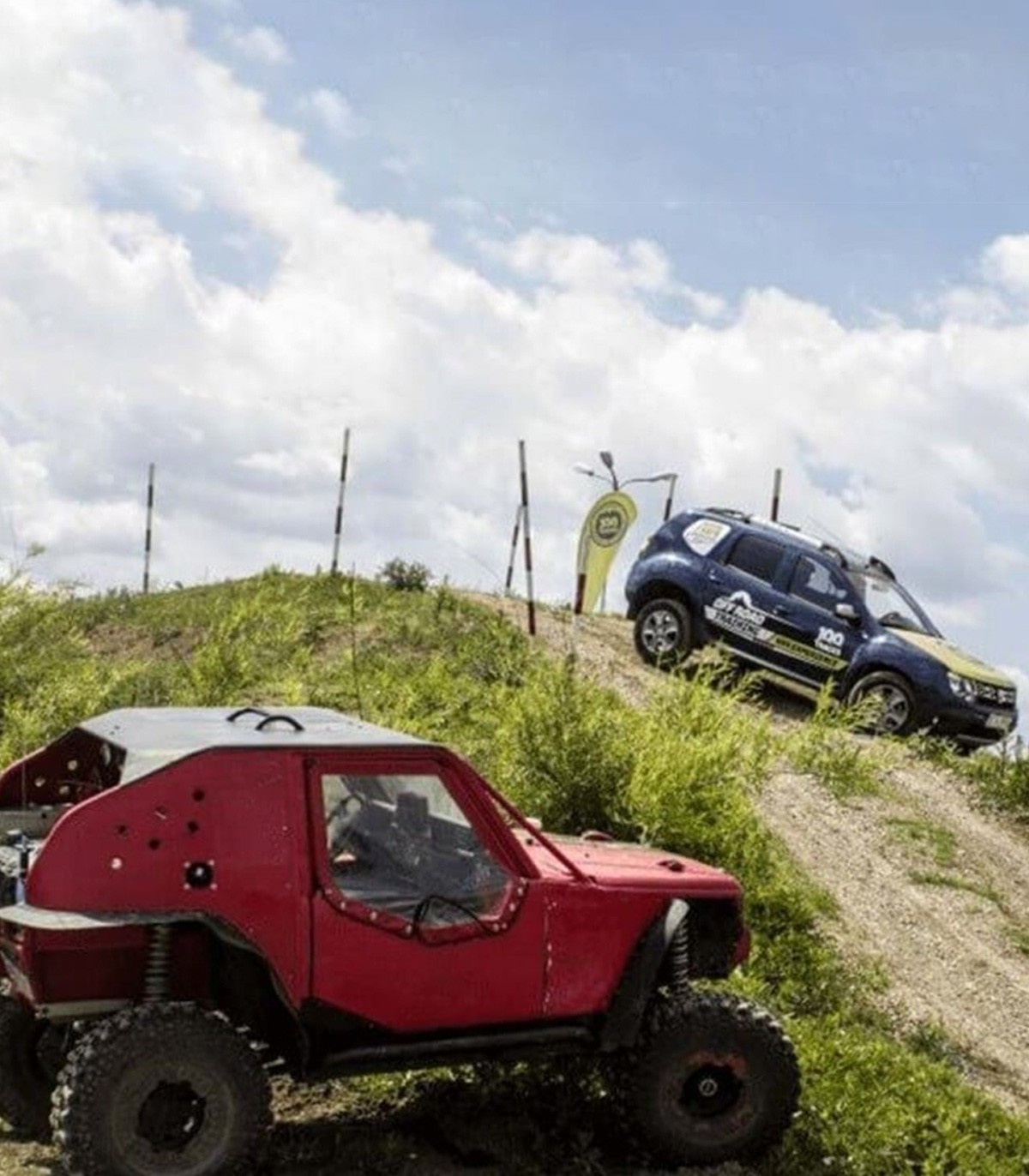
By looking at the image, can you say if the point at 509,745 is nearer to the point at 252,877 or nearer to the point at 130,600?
the point at 252,877

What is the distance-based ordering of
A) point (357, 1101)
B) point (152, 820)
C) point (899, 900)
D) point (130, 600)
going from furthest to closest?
point (130, 600)
point (899, 900)
point (357, 1101)
point (152, 820)

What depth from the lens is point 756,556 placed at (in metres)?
20.5

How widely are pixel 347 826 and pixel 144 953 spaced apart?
966 millimetres

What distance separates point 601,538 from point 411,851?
36.2 feet

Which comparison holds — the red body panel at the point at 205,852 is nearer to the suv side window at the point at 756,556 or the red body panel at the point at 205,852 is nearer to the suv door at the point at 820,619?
the suv door at the point at 820,619

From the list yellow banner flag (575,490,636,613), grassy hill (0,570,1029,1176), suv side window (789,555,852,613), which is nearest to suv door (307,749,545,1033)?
grassy hill (0,570,1029,1176)

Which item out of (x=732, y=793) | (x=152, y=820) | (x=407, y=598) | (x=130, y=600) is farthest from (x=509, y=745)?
(x=130, y=600)

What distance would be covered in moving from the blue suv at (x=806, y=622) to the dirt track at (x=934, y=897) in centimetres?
165

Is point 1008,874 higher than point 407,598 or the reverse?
the reverse

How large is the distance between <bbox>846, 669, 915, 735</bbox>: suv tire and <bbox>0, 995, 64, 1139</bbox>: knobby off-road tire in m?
13.2

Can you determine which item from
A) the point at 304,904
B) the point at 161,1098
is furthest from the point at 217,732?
the point at 161,1098

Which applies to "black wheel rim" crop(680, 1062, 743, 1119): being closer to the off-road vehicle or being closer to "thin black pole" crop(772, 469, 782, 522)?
the off-road vehicle

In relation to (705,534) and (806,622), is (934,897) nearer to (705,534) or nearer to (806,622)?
(806,622)

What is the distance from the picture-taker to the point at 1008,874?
1483 cm
